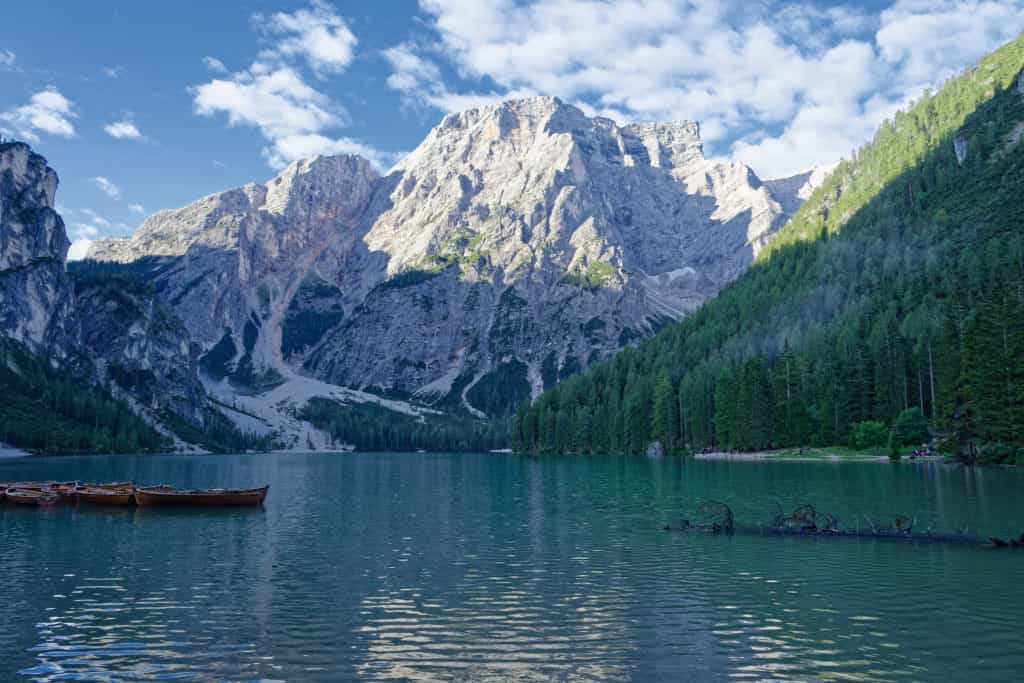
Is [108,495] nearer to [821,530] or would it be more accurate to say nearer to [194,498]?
[194,498]

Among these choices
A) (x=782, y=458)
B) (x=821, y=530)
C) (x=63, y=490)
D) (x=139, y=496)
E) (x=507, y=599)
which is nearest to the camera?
(x=507, y=599)

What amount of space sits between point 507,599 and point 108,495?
2714 inches

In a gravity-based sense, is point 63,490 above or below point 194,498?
above

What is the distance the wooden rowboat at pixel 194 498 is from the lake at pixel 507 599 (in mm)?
11888

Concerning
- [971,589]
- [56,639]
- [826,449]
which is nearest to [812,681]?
[971,589]

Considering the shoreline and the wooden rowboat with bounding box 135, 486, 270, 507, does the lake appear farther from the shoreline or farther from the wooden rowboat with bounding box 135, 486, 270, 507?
the shoreline

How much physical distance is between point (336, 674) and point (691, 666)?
12045mm

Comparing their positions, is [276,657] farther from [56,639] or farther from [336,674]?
[56,639]

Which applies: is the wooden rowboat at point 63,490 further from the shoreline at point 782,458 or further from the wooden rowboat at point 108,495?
the shoreline at point 782,458

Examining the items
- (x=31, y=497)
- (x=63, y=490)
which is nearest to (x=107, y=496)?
(x=63, y=490)

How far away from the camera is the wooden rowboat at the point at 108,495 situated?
87750mm

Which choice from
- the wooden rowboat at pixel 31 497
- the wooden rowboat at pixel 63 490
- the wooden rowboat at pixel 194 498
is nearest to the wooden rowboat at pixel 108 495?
the wooden rowboat at pixel 63 490

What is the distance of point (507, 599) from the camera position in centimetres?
3734

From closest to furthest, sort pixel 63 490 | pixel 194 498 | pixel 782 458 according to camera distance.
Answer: pixel 194 498 < pixel 63 490 < pixel 782 458
